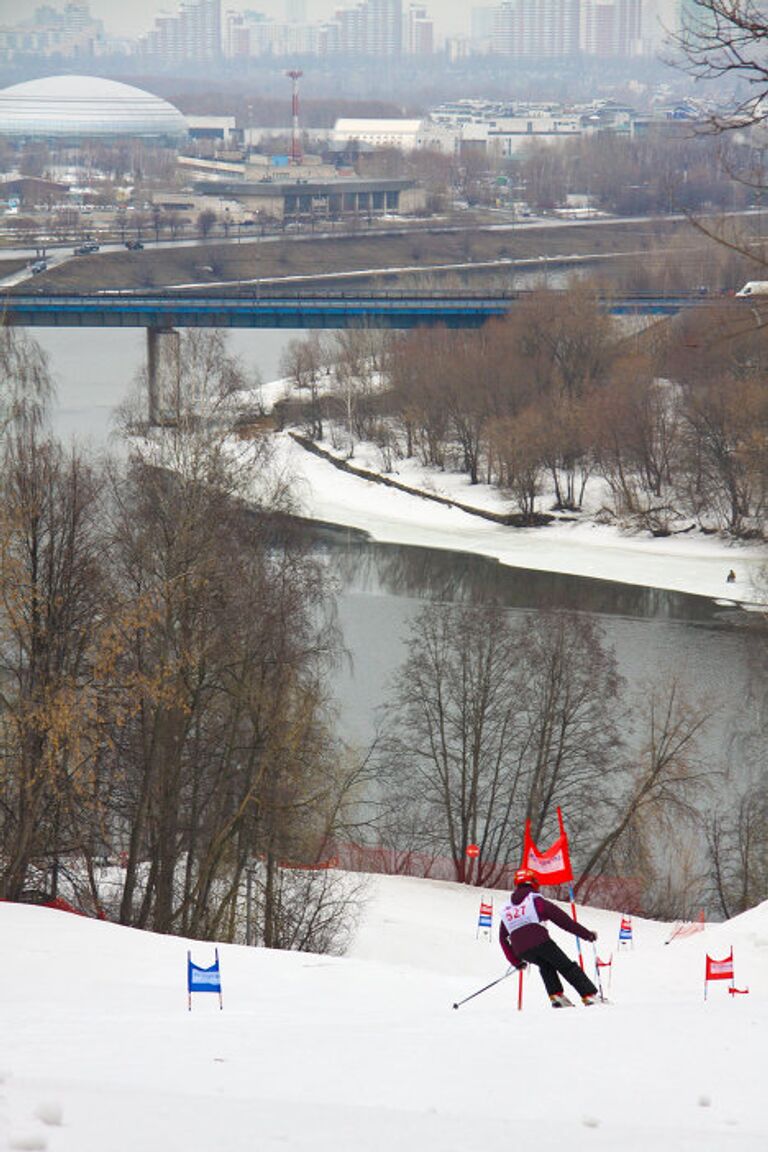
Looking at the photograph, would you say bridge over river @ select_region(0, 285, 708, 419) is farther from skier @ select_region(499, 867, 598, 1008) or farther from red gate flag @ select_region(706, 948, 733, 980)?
skier @ select_region(499, 867, 598, 1008)

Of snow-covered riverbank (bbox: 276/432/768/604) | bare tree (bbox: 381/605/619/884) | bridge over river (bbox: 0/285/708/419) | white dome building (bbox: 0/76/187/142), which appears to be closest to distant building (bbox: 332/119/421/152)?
white dome building (bbox: 0/76/187/142)

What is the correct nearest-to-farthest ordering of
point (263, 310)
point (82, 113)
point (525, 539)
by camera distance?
point (525, 539) < point (263, 310) < point (82, 113)

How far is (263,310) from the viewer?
120 ft

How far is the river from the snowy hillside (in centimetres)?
783

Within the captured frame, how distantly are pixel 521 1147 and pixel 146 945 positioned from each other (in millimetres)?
3351

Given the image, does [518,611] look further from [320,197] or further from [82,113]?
[82,113]

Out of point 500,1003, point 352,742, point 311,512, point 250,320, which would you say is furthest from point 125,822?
point 250,320

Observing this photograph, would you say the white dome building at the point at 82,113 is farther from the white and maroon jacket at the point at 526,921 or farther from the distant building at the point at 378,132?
the white and maroon jacket at the point at 526,921

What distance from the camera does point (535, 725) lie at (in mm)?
12242

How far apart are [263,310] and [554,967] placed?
32.6 meters

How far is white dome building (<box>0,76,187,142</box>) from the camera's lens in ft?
357

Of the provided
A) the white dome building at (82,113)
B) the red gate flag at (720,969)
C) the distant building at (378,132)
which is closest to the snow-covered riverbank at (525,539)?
the red gate flag at (720,969)

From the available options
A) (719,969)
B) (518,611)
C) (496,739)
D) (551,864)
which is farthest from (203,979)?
(518,611)

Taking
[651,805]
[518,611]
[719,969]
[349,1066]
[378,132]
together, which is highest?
[378,132]
